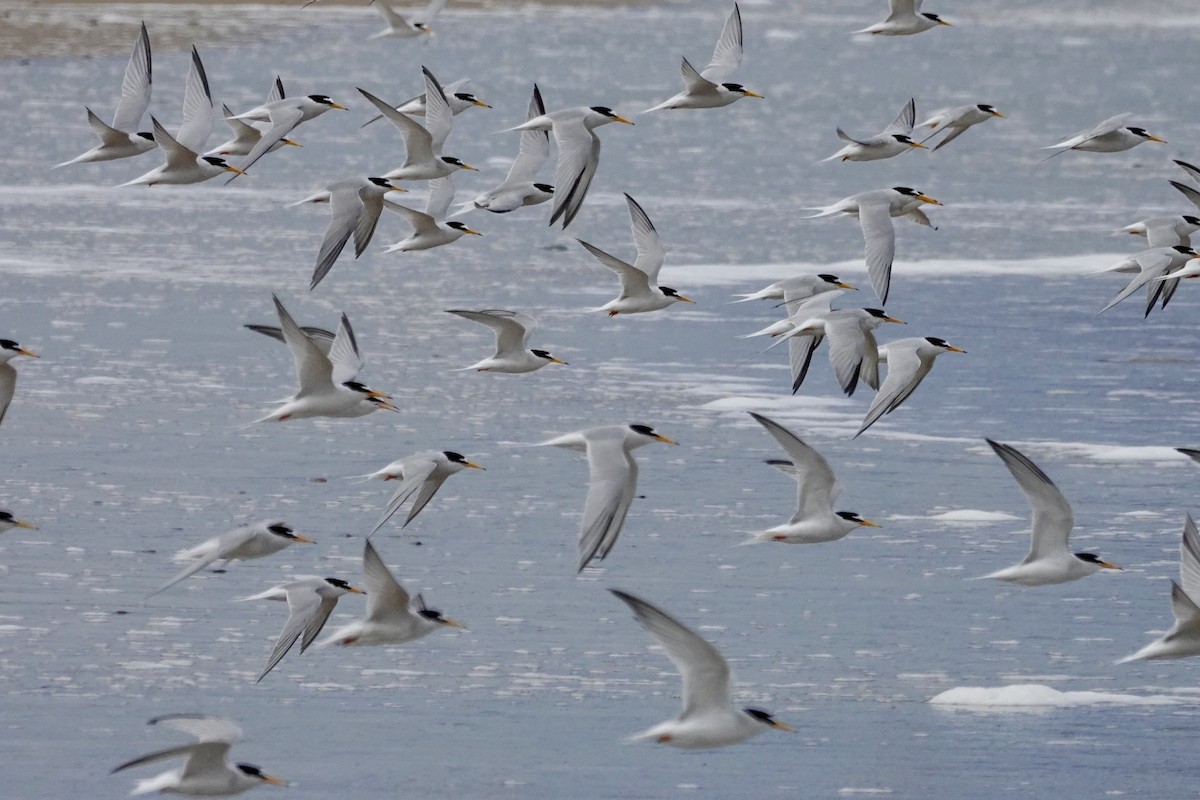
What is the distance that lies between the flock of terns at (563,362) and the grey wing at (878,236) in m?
0.01

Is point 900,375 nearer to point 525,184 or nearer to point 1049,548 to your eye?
point 1049,548

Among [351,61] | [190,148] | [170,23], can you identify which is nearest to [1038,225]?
[190,148]

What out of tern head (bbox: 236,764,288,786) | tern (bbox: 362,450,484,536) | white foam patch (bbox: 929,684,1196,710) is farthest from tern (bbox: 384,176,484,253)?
tern head (bbox: 236,764,288,786)

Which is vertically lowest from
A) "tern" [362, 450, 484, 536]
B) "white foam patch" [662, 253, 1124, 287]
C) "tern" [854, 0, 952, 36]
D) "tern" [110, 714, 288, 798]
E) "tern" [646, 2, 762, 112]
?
"white foam patch" [662, 253, 1124, 287]

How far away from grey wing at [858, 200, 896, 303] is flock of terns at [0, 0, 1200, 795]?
0.05 ft

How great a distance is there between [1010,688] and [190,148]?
5540 millimetres

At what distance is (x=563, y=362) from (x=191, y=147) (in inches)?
124

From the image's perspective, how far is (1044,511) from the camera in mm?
9500

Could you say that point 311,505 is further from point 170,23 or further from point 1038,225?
point 170,23

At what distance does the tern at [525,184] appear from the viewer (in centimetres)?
1196

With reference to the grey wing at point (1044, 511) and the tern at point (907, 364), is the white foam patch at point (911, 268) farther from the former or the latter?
the grey wing at point (1044, 511)

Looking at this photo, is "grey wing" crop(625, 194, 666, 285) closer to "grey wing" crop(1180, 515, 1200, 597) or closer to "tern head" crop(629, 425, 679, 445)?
"tern head" crop(629, 425, 679, 445)

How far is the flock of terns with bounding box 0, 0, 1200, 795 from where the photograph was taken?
8.05 metres

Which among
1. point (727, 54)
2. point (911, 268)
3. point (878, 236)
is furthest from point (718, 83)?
point (911, 268)
